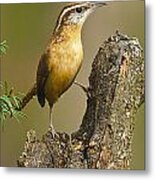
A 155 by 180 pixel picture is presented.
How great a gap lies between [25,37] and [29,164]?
1.75 feet

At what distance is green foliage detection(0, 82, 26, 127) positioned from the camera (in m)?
2.52

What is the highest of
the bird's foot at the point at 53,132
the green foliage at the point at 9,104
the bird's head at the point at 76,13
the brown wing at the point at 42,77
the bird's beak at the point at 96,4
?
the bird's beak at the point at 96,4

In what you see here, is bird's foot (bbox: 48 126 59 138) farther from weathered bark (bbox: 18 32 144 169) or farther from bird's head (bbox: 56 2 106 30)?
bird's head (bbox: 56 2 106 30)

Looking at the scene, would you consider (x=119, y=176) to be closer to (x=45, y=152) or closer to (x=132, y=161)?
(x=132, y=161)

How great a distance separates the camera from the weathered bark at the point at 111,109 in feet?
7.82

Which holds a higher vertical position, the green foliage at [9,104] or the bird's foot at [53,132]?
the green foliage at [9,104]

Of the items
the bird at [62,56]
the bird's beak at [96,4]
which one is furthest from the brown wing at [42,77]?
the bird's beak at [96,4]

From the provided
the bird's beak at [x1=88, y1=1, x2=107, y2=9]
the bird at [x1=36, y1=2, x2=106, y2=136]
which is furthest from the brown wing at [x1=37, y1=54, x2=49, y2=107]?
the bird's beak at [x1=88, y1=1, x2=107, y2=9]

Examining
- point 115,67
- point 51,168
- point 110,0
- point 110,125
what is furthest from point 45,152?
point 110,0

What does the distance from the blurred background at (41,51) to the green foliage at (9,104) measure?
3 centimetres

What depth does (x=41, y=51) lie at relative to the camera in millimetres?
2494

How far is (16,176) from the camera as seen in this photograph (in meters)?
2.53

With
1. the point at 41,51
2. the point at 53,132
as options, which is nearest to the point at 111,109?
the point at 53,132

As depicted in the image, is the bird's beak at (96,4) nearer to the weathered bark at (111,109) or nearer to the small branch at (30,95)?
the weathered bark at (111,109)
